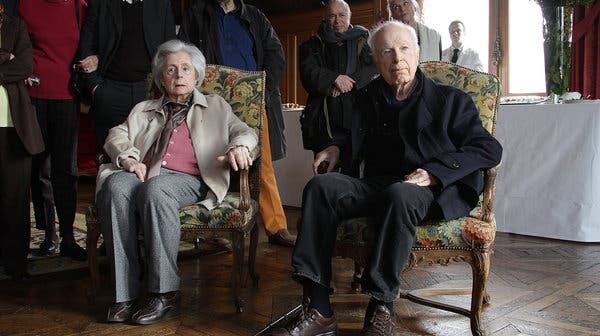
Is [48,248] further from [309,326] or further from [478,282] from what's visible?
[478,282]

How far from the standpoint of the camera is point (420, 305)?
7.82ft

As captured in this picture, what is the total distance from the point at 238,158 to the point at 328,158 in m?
0.34

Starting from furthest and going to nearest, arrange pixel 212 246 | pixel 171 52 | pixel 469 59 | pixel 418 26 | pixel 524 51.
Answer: pixel 524 51, pixel 469 59, pixel 418 26, pixel 212 246, pixel 171 52

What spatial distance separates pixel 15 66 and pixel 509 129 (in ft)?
8.96

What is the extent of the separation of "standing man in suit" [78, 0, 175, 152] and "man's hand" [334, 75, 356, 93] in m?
0.92

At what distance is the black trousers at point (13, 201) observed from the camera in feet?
8.93

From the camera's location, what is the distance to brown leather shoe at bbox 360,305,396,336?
188 centimetres

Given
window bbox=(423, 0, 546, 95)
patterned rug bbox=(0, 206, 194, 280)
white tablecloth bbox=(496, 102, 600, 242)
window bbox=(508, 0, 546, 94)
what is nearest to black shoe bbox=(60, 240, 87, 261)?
patterned rug bbox=(0, 206, 194, 280)

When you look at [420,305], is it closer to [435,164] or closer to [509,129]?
[435,164]

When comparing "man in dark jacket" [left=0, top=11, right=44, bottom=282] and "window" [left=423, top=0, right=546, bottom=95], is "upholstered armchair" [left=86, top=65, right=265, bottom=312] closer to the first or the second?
"man in dark jacket" [left=0, top=11, right=44, bottom=282]

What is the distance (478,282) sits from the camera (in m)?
1.95

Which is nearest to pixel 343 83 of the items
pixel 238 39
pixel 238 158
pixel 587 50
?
pixel 238 39

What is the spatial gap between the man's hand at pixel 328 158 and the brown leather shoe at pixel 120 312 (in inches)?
33.7

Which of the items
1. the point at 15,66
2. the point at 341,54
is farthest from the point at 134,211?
the point at 341,54
